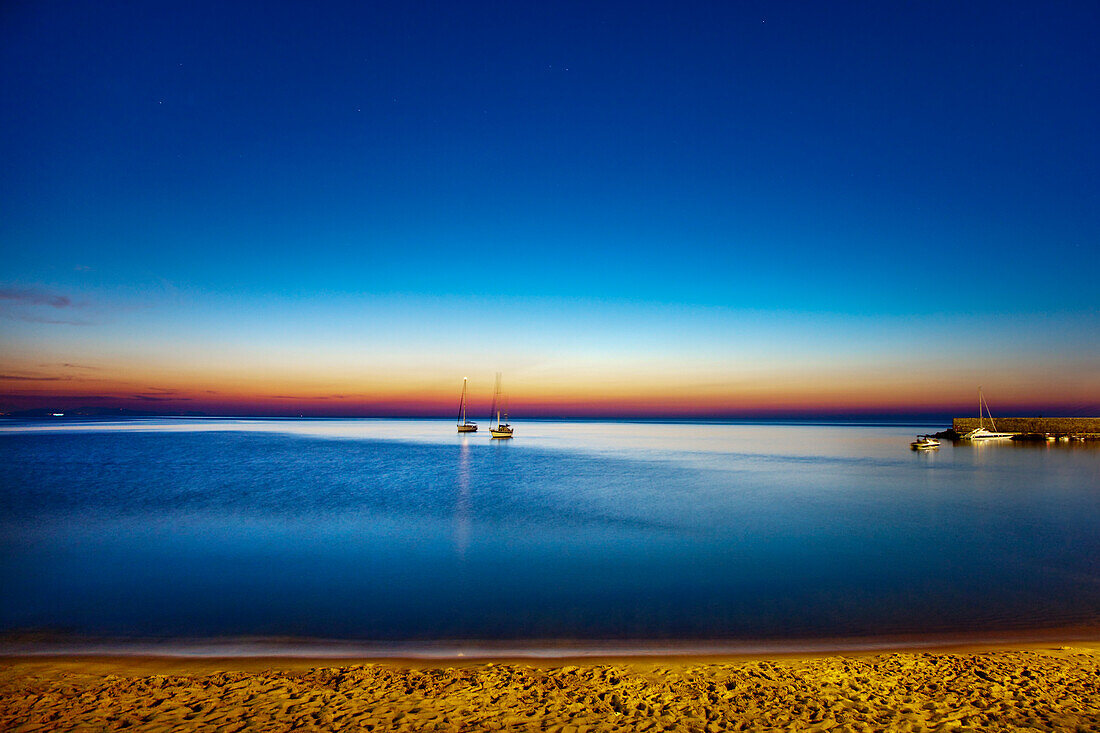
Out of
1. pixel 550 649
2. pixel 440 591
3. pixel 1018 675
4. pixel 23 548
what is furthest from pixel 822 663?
pixel 23 548

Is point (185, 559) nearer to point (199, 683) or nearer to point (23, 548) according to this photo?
point (23, 548)

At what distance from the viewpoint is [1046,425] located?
7838cm

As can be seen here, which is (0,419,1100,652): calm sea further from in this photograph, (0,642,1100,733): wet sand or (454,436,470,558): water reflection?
(0,642,1100,733): wet sand

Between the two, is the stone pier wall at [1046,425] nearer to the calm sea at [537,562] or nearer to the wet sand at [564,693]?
the calm sea at [537,562]

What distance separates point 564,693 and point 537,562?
8.06 metres

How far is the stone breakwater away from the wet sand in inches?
3585

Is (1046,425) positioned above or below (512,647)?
Result: above

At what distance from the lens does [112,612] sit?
1041 cm

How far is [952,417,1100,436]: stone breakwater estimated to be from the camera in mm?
74562

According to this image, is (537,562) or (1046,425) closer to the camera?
(537,562)

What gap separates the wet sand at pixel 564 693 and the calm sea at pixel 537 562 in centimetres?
152

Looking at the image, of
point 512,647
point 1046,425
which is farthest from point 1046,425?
point 512,647

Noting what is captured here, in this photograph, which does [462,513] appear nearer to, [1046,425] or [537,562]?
[537,562]

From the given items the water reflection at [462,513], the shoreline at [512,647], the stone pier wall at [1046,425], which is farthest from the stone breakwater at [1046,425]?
the shoreline at [512,647]
